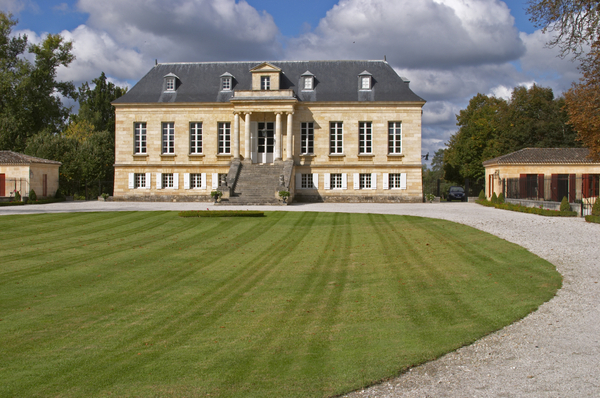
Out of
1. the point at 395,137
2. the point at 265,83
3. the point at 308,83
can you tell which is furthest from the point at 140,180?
the point at 395,137

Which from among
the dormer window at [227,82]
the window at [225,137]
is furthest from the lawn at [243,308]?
the dormer window at [227,82]

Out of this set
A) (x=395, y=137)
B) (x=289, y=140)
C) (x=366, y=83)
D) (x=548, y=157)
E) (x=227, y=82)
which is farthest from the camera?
(x=227, y=82)

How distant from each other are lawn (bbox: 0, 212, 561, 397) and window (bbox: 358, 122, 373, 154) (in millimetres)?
26160

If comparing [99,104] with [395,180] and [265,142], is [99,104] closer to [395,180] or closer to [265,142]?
[265,142]

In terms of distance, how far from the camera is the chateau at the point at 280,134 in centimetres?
4272

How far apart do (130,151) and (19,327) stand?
1537 inches

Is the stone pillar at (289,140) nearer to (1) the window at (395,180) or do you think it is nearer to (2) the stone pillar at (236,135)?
(2) the stone pillar at (236,135)

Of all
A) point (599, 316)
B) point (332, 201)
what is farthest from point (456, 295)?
point (332, 201)

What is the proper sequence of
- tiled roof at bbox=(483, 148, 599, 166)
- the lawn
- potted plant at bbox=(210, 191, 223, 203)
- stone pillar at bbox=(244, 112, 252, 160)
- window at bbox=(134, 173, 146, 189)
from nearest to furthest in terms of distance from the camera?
the lawn → potted plant at bbox=(210, 191, 223, 203) → tiled roof at bbox=(483, 148, 599, 166) → stone pillar at bbox=(244, 112, 252, 160) → window at bbox=(134, 173, 146, 189)

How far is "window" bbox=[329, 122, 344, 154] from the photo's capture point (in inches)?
1713

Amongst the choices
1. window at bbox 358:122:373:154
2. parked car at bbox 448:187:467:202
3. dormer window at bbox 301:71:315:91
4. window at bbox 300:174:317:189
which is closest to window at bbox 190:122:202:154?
window at bbox 300:174:317:189

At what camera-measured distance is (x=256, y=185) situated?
38312 millimetres

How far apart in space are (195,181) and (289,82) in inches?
494

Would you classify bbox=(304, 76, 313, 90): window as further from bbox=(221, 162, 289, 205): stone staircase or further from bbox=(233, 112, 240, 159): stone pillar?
bbox=(221, 162, 289, 205): stone staircase
